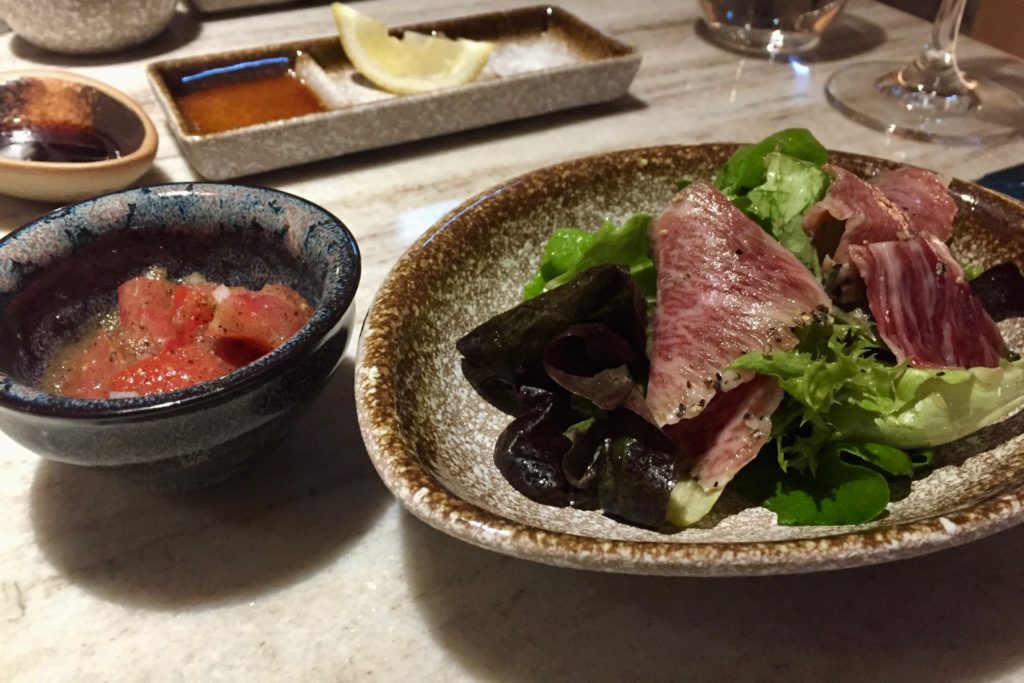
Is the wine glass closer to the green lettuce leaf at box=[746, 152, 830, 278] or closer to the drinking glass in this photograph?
the drinking glass

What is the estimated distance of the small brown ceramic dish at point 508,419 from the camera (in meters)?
0.70

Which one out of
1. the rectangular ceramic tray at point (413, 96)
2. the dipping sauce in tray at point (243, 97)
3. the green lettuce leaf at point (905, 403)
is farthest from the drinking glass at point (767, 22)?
the green lettuce leaf at point (905, 403)

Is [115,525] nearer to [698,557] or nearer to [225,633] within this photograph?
[225,633]

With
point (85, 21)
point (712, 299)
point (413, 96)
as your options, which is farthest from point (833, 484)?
point (85, 21)

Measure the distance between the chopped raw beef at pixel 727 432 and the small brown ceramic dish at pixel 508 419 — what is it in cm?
6

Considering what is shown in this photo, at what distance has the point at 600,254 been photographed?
Result: 3.59 feet

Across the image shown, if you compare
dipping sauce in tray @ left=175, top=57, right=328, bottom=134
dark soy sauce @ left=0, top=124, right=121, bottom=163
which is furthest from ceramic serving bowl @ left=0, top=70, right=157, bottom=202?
dipping sauce in tray @ left=175, top=57, right=328, bottom=134

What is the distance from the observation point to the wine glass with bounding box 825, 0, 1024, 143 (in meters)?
1.94

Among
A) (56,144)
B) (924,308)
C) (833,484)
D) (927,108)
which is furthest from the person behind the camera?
(927,108)

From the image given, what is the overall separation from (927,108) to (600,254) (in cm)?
139

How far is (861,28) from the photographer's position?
2615 mm

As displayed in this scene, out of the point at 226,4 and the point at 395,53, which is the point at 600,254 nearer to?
the point at 395,53

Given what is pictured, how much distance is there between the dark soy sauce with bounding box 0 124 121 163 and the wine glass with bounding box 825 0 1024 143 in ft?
5.60

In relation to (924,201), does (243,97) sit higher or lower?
lower
